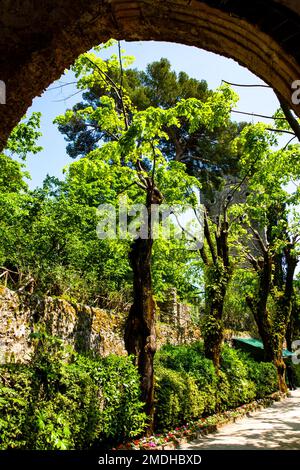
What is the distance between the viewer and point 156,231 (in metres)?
13.0

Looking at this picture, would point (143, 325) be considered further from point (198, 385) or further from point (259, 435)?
point (259, 435)

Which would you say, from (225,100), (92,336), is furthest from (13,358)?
(225,100)

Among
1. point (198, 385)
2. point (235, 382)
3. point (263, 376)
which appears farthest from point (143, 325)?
point (263, 376)

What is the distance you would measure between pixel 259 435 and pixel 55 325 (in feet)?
20.4

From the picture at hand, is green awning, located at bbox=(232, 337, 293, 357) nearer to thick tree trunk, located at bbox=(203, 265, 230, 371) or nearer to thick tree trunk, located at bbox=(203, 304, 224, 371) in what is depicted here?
thick tree trunk, located at bbox=(203, 265, 230, 371)

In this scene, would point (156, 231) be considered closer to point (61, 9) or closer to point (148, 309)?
point (148, 309)

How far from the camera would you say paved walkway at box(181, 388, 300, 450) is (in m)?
8.34

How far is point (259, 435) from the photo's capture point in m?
9.66

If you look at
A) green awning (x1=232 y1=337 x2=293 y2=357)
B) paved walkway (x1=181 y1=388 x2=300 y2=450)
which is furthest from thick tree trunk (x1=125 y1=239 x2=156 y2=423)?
green awning (x1=232 y1=337 x2=293 y2=357)

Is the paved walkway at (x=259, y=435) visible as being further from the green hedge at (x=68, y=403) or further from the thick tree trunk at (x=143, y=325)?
the green hedge at (x=68, y=403)

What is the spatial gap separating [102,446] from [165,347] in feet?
24.4

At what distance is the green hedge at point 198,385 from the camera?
372 inches

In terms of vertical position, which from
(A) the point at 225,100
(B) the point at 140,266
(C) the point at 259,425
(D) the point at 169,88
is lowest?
(C) the point at 259,425

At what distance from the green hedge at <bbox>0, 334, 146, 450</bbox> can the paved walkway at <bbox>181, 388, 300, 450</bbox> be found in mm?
1990
